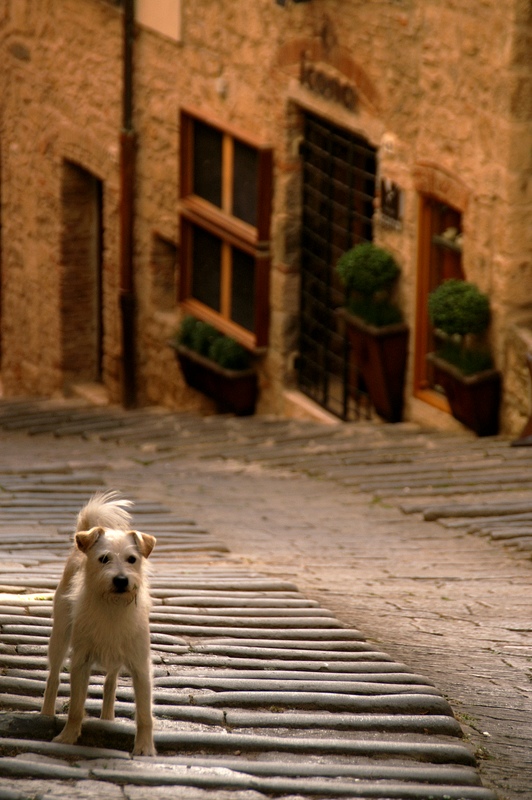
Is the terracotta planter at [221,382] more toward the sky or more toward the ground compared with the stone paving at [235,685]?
more toward the ground

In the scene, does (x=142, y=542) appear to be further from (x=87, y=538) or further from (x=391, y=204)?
(x=391, y=204)

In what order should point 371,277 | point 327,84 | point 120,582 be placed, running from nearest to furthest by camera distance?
point 120,582 → point 371,277 → point 327,84

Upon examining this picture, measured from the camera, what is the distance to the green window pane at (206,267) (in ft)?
40.7

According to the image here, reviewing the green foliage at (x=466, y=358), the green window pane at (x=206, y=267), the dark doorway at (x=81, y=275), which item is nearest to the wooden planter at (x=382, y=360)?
the green foliage at (x=466, y=358)

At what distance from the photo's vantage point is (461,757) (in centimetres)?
399

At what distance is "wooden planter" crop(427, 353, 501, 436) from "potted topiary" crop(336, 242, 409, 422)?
2.34ft

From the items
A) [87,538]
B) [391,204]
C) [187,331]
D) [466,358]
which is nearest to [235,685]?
[87,538]

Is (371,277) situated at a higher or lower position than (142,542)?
lower

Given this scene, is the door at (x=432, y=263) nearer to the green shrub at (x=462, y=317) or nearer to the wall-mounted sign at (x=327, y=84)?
the green shrub at (x=462, y=317)

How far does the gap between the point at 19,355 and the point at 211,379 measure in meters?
4.12

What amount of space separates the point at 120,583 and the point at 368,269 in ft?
22.0

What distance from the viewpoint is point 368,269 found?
10227 millimetres

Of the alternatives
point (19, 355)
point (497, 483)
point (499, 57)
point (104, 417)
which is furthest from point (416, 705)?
point (19, 355)

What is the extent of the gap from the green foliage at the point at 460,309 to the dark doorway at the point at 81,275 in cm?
598
